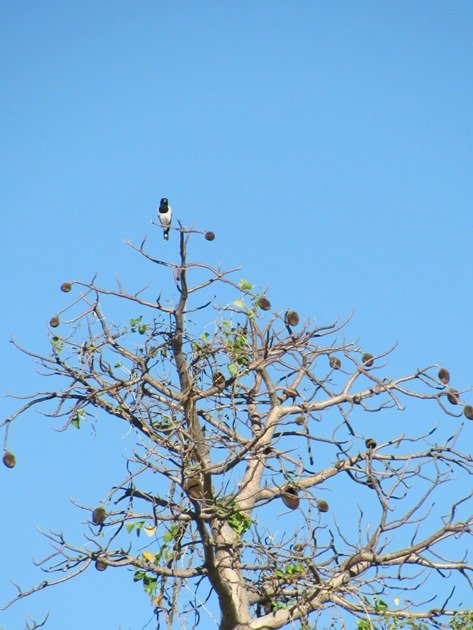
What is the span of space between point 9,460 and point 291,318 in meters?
1.79

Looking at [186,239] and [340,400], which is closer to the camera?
→ [186,239]

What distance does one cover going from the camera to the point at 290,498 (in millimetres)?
6645

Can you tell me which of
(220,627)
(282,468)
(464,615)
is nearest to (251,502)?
(282,468)

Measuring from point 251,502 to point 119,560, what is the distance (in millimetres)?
866

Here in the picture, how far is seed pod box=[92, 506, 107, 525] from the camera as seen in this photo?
630 cm

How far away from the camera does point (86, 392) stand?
6766 mm

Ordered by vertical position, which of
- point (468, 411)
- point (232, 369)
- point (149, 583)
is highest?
point (232, 369)

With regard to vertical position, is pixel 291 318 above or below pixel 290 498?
above

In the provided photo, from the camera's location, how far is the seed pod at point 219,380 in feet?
22.6

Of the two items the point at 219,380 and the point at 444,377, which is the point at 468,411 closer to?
the point at 444,377

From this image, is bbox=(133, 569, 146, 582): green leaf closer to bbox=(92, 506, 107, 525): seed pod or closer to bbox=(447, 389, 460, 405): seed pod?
bbox=(92, 506, 107, 525): seed pod

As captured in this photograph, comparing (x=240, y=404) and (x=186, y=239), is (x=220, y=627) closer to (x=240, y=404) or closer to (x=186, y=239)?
(x=240, y=404)

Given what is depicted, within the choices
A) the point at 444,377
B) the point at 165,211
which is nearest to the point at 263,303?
the point at 444,377

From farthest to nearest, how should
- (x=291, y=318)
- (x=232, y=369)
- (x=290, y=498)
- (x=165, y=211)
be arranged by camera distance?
1. (x=165, y=211)
2. (x=291, y=318)
3. (x=232, y=369)
4. (x=290, y=498)
